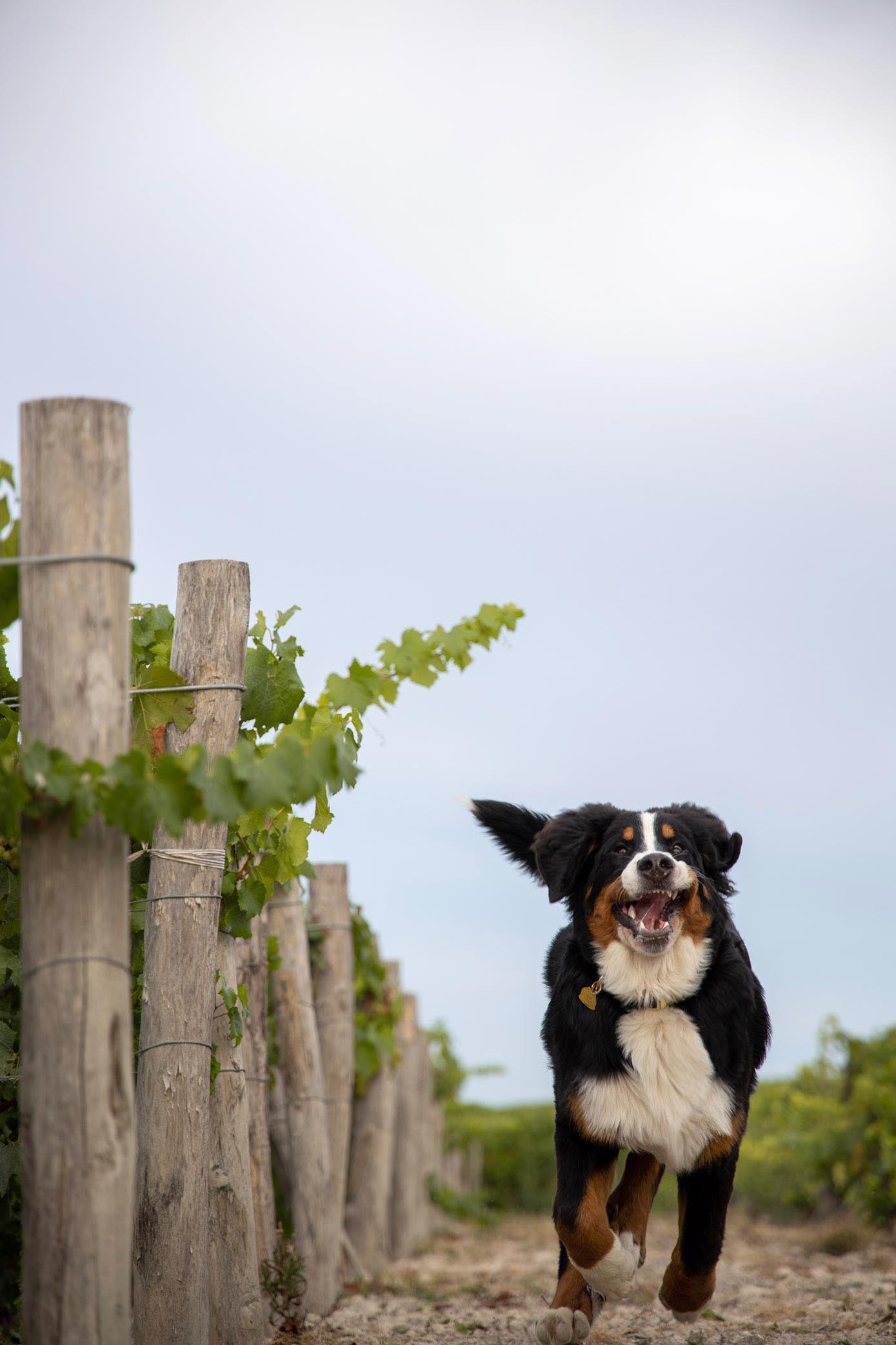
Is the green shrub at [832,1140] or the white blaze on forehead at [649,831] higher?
the white blaze on forehead at [649,831]

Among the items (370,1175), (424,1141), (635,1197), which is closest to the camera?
(635,1197)

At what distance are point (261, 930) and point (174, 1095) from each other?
5.67 ft

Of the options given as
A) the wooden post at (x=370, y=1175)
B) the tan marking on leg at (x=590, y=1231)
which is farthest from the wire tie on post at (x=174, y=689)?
the wooden post at (x=370, y=1175)

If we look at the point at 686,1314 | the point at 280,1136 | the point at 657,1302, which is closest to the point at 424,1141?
the point at 657,1302

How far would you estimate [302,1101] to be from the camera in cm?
712

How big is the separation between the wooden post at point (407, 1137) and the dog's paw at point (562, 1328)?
7.36 metres

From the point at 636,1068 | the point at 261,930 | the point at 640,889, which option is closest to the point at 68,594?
the point at 640,889

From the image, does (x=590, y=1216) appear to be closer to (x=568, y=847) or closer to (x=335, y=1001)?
(x=568, y=847)

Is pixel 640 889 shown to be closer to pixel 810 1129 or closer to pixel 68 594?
pixel 68 594

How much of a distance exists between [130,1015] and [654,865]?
1.94 meters

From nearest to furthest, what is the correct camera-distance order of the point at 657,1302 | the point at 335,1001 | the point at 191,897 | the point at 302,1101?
1. the point at 191,897
2. the point at 302,1101
3. the point at 657,1302
4. the point at 335,1001

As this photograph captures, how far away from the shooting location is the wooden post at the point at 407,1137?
1254 cm

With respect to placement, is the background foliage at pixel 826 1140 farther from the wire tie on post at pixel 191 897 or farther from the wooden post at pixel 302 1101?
the wire tie on post at pixel 191 897

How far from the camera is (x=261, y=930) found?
20.0ft
